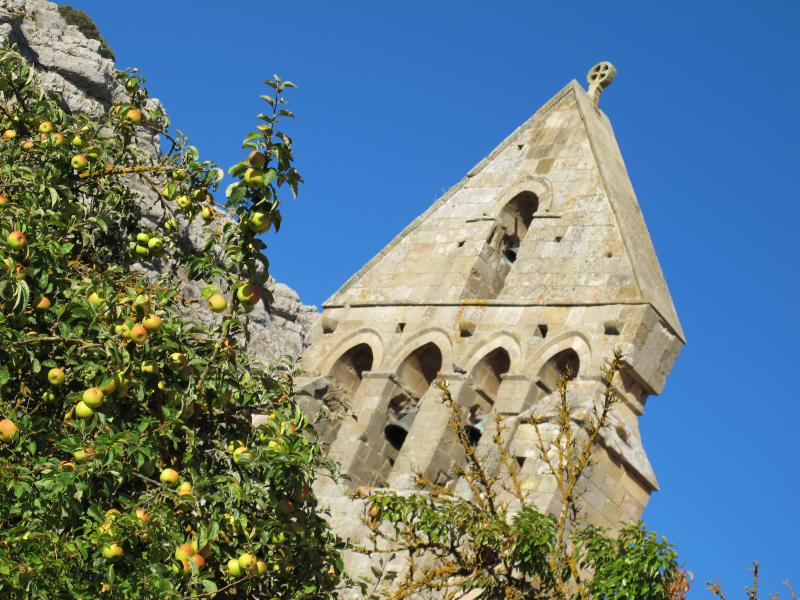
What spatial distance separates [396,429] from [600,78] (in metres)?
5.89

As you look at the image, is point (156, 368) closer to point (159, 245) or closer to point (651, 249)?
point (159, 245)

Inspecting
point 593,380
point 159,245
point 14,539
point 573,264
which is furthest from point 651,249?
point 14,539

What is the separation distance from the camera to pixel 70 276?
1334 cm

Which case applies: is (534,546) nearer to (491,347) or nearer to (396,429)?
(491,347)

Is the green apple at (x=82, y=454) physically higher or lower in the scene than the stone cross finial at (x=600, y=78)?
lower

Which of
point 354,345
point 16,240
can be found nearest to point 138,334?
point 16,240

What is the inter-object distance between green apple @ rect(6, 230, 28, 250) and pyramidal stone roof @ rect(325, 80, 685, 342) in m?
10.3

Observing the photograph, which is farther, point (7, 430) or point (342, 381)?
point (342, 381)

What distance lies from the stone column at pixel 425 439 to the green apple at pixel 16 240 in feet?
31.3

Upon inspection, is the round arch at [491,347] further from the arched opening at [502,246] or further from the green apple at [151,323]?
the green apple at [151,323]

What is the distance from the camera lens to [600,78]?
25.0 metres

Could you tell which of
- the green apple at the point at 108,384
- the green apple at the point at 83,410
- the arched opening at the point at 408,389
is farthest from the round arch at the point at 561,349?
the green apple at the point at 83,410

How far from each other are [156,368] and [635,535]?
5.03m

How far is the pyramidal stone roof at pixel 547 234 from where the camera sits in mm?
22000
